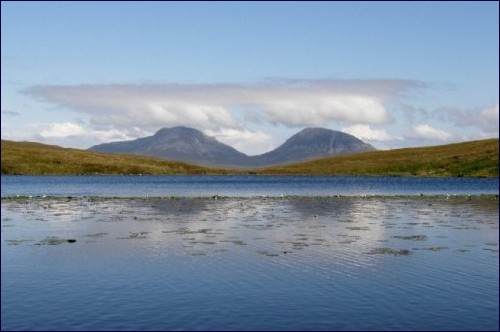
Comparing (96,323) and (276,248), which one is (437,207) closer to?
(276,248)

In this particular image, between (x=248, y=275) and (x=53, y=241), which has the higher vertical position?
(x=53, y=241)

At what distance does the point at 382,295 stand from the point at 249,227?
32924 mm

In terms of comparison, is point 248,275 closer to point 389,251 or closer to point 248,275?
point 248,275

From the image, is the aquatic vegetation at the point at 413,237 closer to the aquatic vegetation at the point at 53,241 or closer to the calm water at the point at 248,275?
the calm water at the point at 248,275

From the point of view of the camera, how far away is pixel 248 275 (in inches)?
1423

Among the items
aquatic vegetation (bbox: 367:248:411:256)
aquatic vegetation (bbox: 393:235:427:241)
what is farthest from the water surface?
aquatic vegetation (bbox: 393:235:427:241)

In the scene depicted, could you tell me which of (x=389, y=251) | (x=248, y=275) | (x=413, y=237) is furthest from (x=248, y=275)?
(x=413, y=237)

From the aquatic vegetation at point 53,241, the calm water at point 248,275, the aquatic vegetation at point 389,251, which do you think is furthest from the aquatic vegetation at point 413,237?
the aquatic vegetation at point 53,241

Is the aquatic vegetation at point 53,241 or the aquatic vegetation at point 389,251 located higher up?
the aquatic vegetation at point 53,241

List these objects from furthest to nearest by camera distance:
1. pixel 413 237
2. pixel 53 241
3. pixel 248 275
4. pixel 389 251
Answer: pixel 413 237
pixel 53 241
pixel 389 251
pixel 248 275

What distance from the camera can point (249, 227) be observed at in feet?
207

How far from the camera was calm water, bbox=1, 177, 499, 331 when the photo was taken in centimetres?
2633

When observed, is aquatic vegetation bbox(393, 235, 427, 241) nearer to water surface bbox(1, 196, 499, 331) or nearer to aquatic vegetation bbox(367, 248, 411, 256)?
water surface bbox(1, 196, 499, 331)

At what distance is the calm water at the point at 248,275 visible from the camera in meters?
26.3
